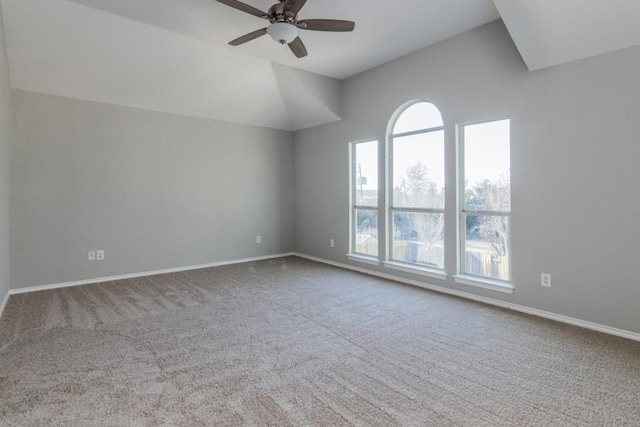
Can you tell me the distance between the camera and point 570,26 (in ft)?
8.89

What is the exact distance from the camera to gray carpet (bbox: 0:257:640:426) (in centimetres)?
182

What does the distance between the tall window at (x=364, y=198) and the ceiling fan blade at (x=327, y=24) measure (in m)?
2.23

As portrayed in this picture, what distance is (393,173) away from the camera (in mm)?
4730

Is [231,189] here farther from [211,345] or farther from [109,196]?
[211,345]

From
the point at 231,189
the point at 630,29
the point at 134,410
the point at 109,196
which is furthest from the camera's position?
the point at 231,189

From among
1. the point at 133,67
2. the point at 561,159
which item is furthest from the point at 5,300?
the point at 561,159

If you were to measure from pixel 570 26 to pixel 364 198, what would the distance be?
3.09m

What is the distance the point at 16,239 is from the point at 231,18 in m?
3.55

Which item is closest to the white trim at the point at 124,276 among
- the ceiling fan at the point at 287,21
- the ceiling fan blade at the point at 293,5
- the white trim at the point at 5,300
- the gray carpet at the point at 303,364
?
the white trim at the point at 5,300

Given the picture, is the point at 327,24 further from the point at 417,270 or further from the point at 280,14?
the point at 417,270

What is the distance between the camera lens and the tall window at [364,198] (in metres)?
5.02

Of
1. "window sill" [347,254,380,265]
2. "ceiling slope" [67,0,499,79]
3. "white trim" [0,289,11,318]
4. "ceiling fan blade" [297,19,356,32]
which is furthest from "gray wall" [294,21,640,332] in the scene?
"white trim" [0,289,11,318]

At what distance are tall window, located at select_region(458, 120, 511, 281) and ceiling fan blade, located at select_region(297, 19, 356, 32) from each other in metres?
1.86

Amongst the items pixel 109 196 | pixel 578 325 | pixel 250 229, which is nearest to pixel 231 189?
pixel 250 229
